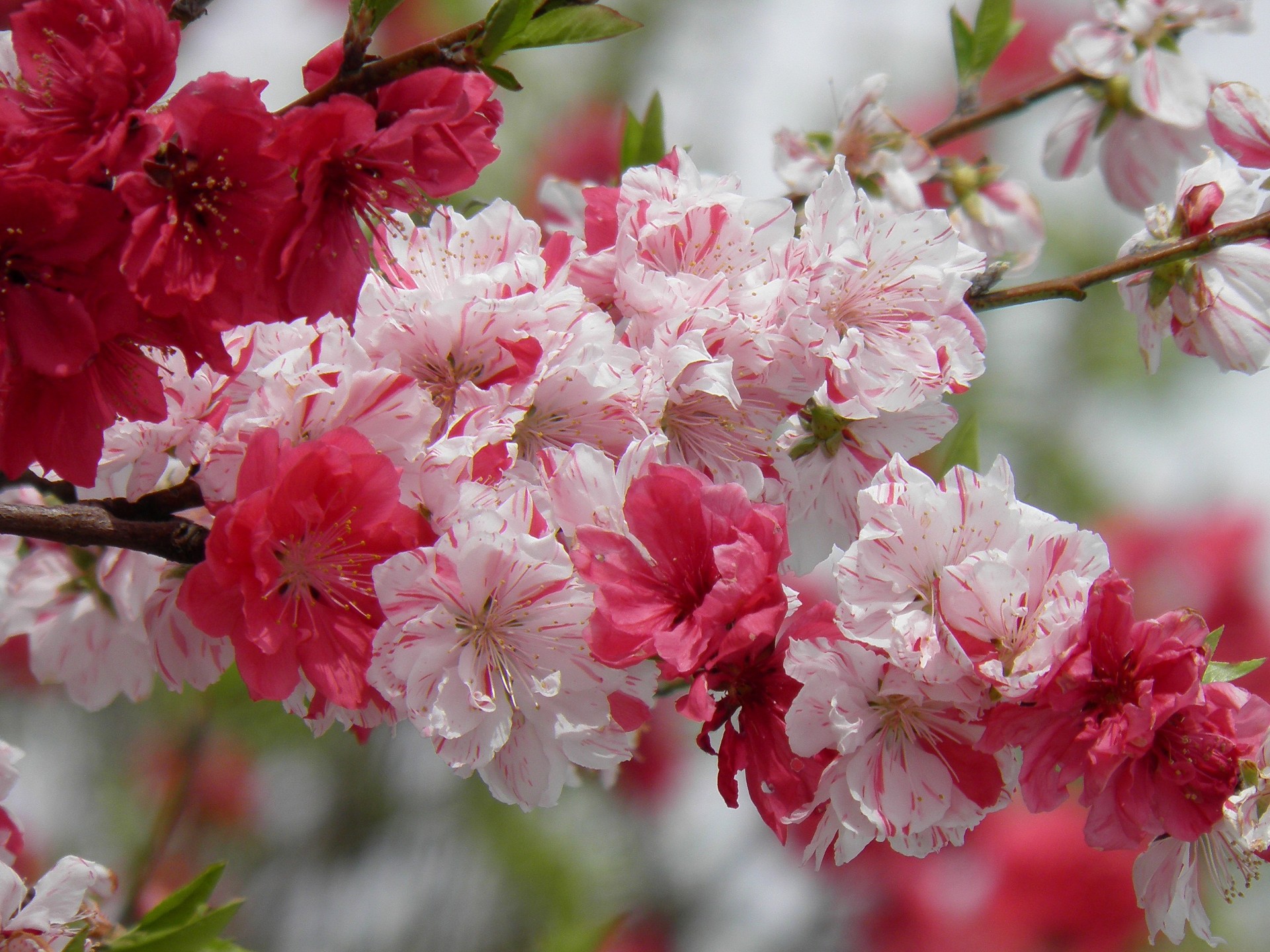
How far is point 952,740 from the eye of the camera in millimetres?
667

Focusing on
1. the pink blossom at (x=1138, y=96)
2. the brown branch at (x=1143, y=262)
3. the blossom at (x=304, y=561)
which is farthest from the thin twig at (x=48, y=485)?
the pink blossom at (x=1138, y=96)

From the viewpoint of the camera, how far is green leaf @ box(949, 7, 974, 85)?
1217 millimetres

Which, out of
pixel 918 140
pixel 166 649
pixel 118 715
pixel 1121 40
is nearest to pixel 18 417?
pixel 166 649

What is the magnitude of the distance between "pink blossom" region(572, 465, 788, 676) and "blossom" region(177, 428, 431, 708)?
0.12 m

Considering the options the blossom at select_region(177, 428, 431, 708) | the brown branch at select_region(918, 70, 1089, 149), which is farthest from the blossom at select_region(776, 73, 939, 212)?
the blossom at select_region(177, 428, 431, 708)

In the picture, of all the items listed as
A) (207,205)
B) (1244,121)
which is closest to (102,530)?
(207,205)

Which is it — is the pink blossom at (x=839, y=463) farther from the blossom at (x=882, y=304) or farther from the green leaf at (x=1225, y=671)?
the green leaf at (x=1225, y=671)

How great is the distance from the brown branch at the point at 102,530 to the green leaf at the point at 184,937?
0.99 ft

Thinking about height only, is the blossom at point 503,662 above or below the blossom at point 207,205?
below

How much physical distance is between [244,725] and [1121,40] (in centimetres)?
191

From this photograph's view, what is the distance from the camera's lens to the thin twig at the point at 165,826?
52.3 inches

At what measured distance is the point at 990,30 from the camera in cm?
123

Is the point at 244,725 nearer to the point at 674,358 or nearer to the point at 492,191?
the point at 492,191

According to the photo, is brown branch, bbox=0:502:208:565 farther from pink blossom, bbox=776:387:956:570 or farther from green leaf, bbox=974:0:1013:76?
green leaf, bbox=974:0:1013:76
